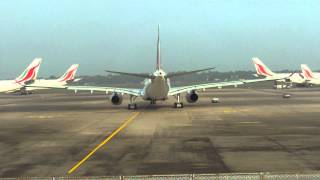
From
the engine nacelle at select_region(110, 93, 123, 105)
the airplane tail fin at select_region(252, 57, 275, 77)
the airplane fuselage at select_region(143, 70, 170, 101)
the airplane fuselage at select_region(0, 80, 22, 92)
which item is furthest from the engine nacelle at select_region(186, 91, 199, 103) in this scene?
the airplane tail fin at select_region(252, 57, 275, 77)

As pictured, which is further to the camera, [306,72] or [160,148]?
[306,72]

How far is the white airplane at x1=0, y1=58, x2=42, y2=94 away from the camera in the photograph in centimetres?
8731

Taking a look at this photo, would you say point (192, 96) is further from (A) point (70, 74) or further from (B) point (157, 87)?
(A) point (70, 74)

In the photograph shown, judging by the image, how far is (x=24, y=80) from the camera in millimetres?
92125

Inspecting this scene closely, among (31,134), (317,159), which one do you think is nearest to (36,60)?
(31,134)

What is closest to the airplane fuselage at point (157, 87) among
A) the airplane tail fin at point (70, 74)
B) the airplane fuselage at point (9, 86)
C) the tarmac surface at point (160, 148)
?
the tarmac surface at point (160, 148)

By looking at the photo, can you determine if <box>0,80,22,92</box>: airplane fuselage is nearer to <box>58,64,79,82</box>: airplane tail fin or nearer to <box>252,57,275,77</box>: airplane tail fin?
<box>58,64,79,82</box>: airplane tail fin

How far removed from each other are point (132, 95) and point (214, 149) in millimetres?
31499

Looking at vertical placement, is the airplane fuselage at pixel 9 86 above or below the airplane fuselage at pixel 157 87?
below

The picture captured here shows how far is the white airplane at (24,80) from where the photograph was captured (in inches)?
3438

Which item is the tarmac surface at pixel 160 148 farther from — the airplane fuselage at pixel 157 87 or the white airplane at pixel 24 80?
the white airplane at pixel 24 80

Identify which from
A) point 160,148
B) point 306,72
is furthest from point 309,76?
point 160,148

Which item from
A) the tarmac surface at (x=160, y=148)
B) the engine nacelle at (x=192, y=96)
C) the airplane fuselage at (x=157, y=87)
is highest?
the airplane fuselage at (x=157, y=87)

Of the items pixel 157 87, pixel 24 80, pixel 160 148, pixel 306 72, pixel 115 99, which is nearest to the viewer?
pixel 160 148
